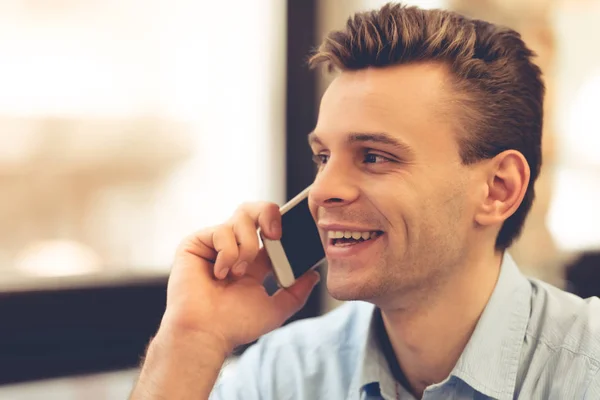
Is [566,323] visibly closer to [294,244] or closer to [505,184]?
[505,184]

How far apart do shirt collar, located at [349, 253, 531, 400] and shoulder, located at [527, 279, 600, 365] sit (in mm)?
22

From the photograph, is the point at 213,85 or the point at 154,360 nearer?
the point at 154,360

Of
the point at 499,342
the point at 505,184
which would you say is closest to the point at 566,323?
the point at 499,342

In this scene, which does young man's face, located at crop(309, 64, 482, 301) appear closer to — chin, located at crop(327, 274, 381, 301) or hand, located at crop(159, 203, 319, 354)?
chin, located at crop(327, 274, 381, 301)

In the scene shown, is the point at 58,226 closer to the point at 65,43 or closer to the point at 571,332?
the point at 65,43

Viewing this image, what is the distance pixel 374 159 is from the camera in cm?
118

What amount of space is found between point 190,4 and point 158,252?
64cm

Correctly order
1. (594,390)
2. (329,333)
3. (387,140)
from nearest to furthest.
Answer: (594,390) → (387,140) → (329,333)

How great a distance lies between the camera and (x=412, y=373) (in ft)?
4.16

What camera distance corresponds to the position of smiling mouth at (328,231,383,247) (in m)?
1.18

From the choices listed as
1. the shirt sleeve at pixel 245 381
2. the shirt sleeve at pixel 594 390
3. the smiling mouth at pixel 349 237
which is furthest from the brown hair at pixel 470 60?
the shirt sleeve at pixel 245 381

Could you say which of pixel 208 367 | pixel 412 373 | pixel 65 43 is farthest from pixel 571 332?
pixel 65 43

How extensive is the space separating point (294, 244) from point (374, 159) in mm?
257

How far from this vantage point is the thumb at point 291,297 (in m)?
1.34
